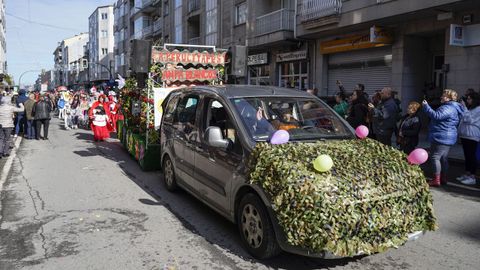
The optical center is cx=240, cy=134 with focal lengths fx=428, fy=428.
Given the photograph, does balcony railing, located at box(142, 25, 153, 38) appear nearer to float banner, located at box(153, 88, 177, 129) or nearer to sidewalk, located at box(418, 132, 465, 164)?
sidewalk, located at box(418, 132, 465, 164)

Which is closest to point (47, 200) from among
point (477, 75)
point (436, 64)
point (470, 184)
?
point (470, 184)

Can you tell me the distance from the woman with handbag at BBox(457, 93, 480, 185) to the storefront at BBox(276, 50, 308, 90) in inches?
494

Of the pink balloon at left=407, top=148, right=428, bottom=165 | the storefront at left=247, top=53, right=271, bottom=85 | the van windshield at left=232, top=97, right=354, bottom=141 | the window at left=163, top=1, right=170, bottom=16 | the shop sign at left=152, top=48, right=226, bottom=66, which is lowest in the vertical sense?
the pink balloon at left=407, top=148, right=428, bottom=165

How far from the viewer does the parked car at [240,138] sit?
4.09 meters

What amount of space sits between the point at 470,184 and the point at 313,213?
18.3 feet

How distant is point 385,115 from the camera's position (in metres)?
8.59

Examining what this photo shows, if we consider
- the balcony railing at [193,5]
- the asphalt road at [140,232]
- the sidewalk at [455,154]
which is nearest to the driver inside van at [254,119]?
the asphalt road at [140,232]

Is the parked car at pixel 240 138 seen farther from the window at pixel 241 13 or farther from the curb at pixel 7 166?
the window at pixel 241 13

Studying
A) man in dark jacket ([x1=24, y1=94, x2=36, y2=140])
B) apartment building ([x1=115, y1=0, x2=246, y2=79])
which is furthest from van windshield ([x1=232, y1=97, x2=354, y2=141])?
man in dark jacket ([x1=24, y1=94, x2=36, y2=140])

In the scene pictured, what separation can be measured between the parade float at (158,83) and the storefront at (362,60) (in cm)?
714

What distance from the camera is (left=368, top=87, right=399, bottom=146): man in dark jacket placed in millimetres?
8547

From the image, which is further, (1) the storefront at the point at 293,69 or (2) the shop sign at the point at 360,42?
(1) the storefront at the point at 293,69

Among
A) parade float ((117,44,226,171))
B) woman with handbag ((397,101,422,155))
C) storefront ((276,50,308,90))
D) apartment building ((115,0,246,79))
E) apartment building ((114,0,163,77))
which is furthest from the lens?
apartment building ((114,0,163,77))

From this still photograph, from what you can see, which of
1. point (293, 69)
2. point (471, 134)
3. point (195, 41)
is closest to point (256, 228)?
point (471, 134)
